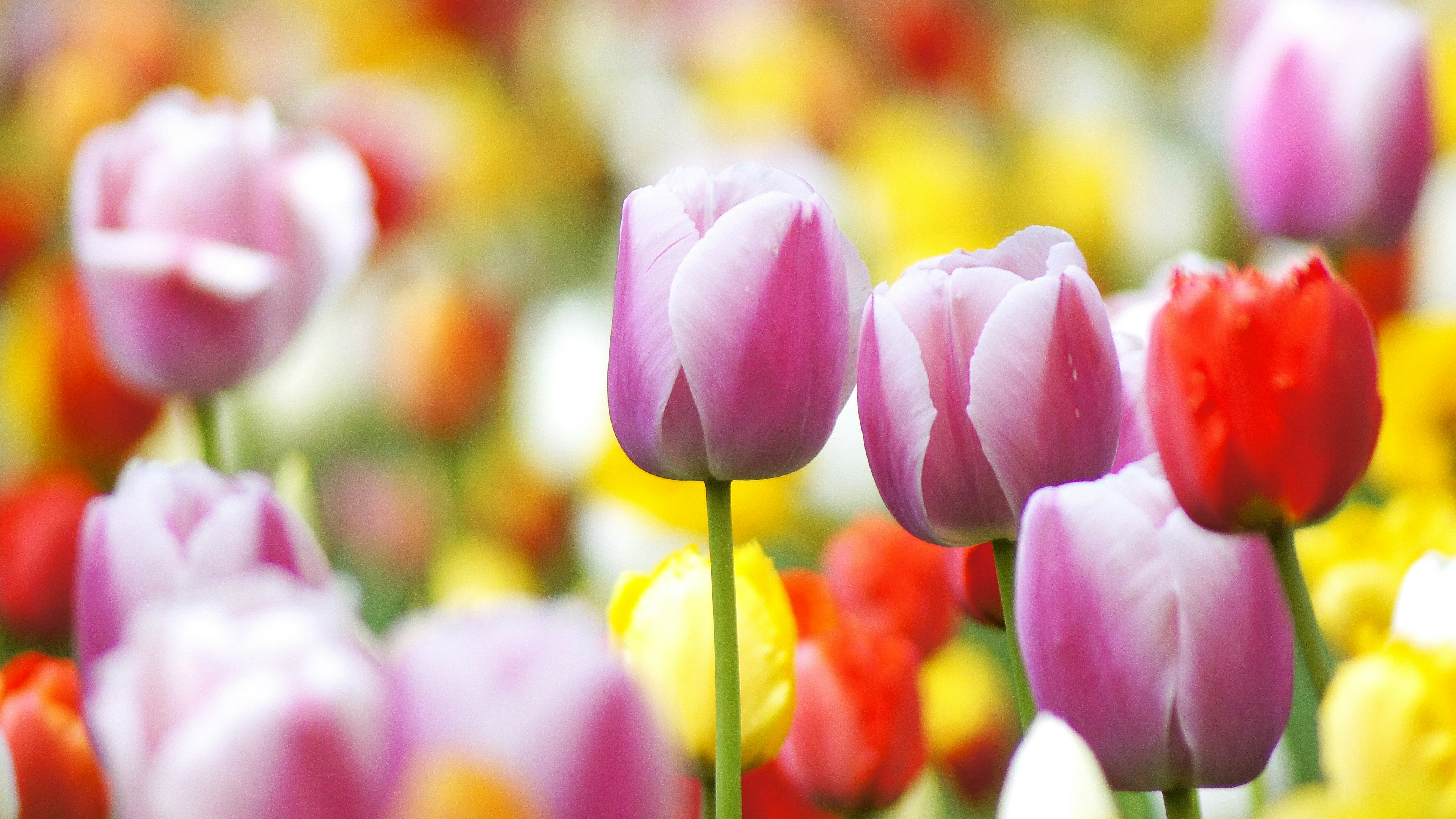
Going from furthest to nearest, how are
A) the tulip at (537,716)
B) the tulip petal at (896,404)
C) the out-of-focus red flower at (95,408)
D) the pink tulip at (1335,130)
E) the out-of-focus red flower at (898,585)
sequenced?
the out-of-focus red flower at (95,408)
the pink tulip at (1335,130)
the out-of-focus red flower at (898,585)
the tulip petal at (896,404)
the tulip at (537,716)

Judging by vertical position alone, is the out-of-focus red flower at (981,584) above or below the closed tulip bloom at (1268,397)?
below

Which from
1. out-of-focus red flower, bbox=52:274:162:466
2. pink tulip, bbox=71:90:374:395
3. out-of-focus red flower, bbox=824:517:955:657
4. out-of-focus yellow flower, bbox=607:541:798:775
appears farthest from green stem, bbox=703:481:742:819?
out-of-focus red flower, bbox=52:274:162:466

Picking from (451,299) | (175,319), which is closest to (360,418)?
(451,299)

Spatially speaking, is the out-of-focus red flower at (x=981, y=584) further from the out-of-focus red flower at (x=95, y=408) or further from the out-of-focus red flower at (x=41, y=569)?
the out-of-focus red flower at (x=95, y=408)

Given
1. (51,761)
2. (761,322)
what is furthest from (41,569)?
(761,322)

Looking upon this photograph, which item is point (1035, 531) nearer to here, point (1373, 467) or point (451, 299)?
point (1373, 467)

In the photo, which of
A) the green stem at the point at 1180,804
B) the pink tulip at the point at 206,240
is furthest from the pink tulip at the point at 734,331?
the pink tulip at the point at 206,240

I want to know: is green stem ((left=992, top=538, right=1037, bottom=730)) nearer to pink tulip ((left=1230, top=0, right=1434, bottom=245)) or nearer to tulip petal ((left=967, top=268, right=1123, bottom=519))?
tulip petal ((left=967, top=268, right=1123, bottom=519))
